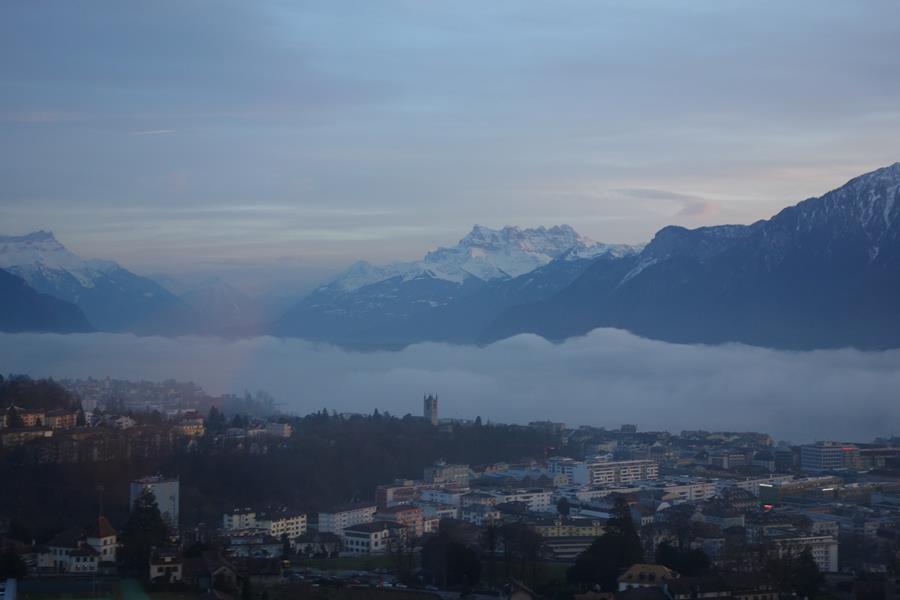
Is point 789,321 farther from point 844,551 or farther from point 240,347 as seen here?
point 844,551

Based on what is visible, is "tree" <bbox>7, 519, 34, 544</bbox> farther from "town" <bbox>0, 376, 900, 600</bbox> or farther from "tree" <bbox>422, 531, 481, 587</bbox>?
"tree" <bbox>422, 531, 481, 587</bbox>

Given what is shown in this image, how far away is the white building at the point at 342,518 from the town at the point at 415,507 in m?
0.04

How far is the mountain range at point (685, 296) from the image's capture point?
5428 centimetres

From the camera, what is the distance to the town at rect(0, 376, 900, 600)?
51.4ft

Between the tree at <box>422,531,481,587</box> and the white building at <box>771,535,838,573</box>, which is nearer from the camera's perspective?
the tree at <box>422,531,481,587</box>

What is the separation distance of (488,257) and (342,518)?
81.5 m

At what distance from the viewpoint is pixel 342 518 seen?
2272cm

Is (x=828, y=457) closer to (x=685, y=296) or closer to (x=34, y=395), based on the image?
(x=34, y=395)

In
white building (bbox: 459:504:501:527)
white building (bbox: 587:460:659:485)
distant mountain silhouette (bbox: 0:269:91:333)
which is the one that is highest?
distant mountain silhouette (bbox: 0:269:91:333)

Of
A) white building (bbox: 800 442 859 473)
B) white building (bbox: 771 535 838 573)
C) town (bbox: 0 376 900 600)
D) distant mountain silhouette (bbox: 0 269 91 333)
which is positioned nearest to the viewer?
town (bbox: 0 376 900 600)

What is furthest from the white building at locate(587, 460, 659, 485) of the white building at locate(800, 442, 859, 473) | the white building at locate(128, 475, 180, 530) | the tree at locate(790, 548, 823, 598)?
the tree at locate(790, 548, 823, 598)

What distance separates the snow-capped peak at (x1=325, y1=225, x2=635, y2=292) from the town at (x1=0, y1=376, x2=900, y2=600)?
58833 millimetres

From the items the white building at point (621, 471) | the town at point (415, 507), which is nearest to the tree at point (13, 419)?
the town at point (415, 507)

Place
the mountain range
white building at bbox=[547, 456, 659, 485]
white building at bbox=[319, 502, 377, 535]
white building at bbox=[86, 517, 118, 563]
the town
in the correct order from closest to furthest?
the town < white building at bbox=[86, 517, 118, 563] < white building at bbox=[319, 502, 377, 535] < white building at bbox=[547, 456, 659, 485] < the mountain range
